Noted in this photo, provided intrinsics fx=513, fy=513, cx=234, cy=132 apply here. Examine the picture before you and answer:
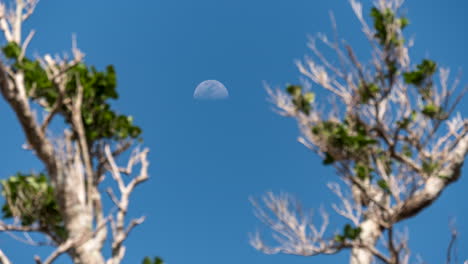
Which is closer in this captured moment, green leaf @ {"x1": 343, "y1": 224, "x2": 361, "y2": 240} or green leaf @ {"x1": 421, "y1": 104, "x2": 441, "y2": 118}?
green leaf @ {"x1": 343, "y1": 224, "x2": 361, "y2": 240}

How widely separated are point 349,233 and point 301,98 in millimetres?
1821

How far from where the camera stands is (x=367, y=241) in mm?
6449

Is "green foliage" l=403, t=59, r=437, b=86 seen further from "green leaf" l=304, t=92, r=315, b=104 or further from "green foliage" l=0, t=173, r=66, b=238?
"green foliage" l=0, t=173, r=66, b=238

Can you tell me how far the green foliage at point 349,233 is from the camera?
6.12m

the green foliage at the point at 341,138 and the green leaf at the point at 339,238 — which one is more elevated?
the green foliage at the point at 341,138

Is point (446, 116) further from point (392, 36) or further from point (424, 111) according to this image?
point (392, 36)

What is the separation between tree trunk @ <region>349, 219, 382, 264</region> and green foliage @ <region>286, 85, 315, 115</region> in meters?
1.69

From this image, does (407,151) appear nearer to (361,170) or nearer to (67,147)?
(361,170)

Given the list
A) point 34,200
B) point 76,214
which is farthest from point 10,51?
point 76,214

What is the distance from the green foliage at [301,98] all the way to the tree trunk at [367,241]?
169cm

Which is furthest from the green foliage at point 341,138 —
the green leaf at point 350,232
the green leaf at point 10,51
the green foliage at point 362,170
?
the green leaf at point 10,51

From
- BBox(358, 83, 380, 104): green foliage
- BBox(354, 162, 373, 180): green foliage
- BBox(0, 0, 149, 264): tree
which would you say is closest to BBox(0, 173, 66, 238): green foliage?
BBox(0, 0, 149, 264): tree

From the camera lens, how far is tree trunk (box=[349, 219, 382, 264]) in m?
6.45

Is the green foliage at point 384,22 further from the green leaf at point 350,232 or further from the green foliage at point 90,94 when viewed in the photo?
the green foliage at point 90,94
